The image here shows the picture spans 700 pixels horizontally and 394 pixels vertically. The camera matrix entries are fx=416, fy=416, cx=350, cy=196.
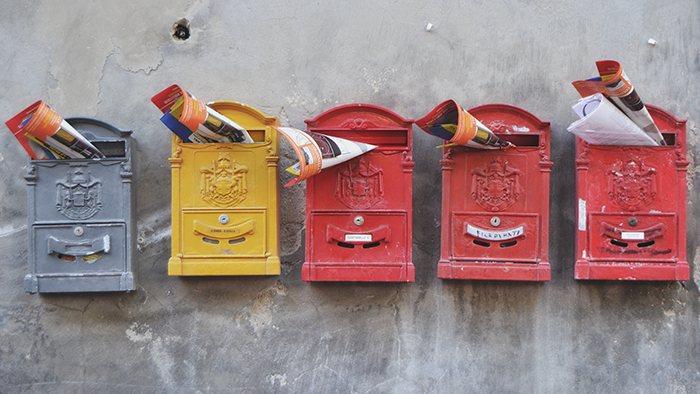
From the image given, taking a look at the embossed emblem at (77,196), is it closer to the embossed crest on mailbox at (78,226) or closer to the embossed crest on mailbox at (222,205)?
the embossed crest on mailbox at (78,226)

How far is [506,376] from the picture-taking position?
121 inches

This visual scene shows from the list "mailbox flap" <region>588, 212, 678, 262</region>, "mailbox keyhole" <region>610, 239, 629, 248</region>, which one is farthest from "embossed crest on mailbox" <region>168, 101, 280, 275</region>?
"mailbox keyhole" <region>610, 239, 629, 248</region>

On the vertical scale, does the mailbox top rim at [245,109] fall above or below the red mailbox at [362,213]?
above

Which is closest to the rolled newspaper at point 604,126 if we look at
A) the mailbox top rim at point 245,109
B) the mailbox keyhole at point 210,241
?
the mailbox top rim at point 245,109

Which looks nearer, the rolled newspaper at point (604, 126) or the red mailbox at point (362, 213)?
the rolled newspaper at point (604, 126)

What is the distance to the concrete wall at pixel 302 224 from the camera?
10.1 feet

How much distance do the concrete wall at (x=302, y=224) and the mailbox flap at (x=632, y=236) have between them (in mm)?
327

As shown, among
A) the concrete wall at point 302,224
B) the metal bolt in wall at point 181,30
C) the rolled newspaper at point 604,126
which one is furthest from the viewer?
the metal bolt in wall at point 181,30

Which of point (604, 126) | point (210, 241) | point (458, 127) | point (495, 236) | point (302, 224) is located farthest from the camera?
point (302, 224)

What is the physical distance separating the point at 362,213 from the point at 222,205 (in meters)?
0.95

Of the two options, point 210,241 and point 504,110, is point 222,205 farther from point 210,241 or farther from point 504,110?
point 504,110

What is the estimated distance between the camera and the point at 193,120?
2531 mm

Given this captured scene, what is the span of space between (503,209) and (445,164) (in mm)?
488

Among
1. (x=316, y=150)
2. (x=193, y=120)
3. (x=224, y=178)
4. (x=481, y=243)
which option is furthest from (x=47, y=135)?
(x=481, y=243)
